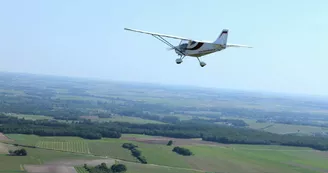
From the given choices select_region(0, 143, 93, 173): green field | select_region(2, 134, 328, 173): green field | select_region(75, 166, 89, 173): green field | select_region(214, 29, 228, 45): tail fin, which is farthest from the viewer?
select_region(2, 134, 328, 173): green field

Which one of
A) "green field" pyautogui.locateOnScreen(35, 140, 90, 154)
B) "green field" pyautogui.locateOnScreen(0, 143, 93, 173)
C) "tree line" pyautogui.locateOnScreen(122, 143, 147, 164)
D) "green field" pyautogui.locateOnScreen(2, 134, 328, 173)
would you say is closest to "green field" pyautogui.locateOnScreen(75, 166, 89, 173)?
"green field" pyautogui.locateOnScreen(0, 143, 93, 173)

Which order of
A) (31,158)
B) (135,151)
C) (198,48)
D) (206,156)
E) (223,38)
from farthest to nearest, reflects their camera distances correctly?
(206,156)
(135,151)
(31,158)
(198,48)
(223,38)

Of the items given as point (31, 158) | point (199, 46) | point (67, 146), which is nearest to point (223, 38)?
point (199, 46)

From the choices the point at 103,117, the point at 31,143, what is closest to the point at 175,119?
the point at 103,117

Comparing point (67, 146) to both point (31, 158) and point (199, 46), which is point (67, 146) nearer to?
point (31, 158)

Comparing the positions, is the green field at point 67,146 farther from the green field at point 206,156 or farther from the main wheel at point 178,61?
the main wheel at point 178,61

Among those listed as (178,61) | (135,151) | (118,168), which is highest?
(178,61)

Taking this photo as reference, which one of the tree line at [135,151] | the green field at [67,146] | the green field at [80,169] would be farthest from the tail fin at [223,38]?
the green field at [67,146]

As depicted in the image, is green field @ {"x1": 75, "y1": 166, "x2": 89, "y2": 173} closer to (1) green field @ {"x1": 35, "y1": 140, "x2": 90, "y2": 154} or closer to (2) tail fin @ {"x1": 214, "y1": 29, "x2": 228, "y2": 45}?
(1) green field @ {"x1": 35, "y1": 140, "x2": 90, "y2": 154}
